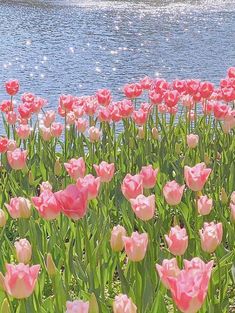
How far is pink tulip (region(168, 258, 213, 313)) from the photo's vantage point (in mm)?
1807

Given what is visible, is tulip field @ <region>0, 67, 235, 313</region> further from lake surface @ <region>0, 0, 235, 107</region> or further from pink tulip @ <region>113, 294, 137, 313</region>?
lake surface @ <region>0, 0, 235, 107</region>

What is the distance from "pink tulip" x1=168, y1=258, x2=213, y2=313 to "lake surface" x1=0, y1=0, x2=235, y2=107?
287 inches

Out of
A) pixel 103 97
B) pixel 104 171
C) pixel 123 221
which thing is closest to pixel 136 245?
pixel 104 171

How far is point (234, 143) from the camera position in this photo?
15.9ft

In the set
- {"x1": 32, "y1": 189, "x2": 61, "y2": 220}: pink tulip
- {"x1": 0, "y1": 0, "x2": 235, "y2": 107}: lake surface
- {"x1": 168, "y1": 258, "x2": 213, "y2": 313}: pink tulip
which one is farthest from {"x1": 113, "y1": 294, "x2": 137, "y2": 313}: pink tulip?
{"x1": 0, "y1": 0, "x2": 235, "y2": 107}: lake surface

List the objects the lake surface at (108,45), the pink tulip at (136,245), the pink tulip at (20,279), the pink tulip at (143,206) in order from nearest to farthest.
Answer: the pink tulip at (20,279) → the pink tulip at (136,245) → the pink tulip at (143,206) → the lake surface at (108,45)

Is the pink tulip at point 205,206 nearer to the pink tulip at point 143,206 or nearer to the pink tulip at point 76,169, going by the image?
the pink tulip at point 143,206

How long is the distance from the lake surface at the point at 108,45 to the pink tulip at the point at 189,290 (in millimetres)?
7280

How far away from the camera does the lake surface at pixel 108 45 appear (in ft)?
37.7

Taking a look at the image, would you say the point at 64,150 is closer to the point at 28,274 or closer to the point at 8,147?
the point at 8,147

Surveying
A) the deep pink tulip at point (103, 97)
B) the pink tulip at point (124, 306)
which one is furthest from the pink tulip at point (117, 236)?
the deep pink tulip at point (103, 97)

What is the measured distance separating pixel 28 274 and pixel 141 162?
2.62m

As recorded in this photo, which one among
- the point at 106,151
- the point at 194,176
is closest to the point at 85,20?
the point at 106,151

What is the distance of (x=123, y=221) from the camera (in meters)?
Result: 3.67
